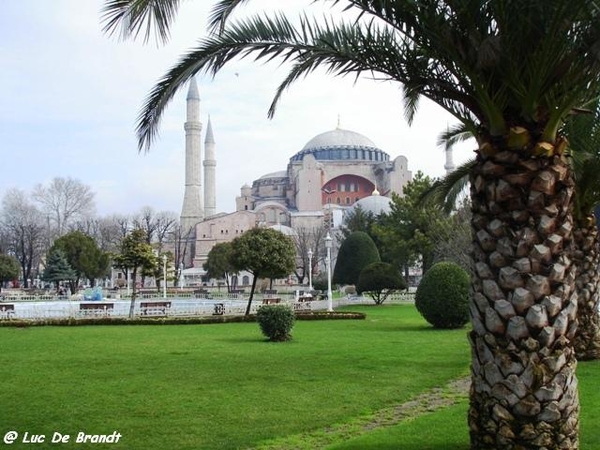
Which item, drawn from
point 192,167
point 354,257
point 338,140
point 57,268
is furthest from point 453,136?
point 338,140

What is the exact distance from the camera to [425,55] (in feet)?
17.2

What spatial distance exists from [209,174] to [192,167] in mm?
4522

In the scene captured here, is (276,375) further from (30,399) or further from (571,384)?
(571,384)

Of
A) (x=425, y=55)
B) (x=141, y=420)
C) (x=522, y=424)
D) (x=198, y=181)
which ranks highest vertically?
(x=198, y=181)

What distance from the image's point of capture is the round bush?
635 inches

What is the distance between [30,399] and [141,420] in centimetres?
181

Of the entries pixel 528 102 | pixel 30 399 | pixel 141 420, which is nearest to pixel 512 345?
pixel 528 102

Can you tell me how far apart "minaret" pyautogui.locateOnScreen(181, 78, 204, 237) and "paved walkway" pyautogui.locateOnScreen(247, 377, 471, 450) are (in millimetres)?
68355

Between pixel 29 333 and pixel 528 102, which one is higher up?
pixel 528 102

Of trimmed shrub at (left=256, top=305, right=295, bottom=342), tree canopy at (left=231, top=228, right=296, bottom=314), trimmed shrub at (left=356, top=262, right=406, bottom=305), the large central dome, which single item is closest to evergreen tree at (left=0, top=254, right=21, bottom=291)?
trimmed shrub at (left=356, top=262, right=406, bottom=305)

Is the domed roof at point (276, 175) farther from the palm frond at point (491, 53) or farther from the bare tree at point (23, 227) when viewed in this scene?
the palm frond at point (491, 53)

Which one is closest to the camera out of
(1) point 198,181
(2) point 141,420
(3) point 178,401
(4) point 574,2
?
(4) point 574,2

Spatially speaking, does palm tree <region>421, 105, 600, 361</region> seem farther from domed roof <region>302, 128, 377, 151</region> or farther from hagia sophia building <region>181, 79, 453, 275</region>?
domed roof <region>302, 128, 377, 151</region>

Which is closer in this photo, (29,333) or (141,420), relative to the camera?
(141,420)
